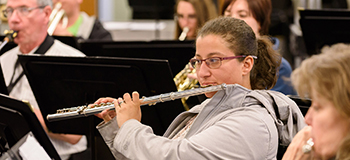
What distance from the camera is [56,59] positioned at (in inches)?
85.4

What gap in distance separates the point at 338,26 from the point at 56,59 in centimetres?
188

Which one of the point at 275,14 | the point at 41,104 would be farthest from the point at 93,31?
the point at 275,14

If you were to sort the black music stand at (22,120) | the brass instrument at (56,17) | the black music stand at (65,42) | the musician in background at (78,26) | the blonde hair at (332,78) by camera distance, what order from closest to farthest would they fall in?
1. the blonde hair at (332,78)
2. the black music stand at (22,120)
3. the black music stand at (65,42)
4. the brass instrument at (56,17)
5. the musician in background at (78,26)

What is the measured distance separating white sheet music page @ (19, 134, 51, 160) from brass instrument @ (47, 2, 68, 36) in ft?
8.17

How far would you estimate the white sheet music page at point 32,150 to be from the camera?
1.53 meters

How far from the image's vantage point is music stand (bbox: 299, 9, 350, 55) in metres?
2.86

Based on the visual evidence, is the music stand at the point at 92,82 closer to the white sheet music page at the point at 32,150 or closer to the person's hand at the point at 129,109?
the person's hand at the point at 129,109

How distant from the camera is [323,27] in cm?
290

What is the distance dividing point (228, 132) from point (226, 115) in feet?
0.34

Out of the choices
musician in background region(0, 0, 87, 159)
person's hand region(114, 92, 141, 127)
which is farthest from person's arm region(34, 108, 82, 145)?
person's hand region(114, 92, 141, 127)

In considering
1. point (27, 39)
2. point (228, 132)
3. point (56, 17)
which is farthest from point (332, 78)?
point (56, 17)

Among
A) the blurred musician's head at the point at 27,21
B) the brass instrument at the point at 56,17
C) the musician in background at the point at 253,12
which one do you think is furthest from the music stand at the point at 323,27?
the brass instrument at the point at 56,17

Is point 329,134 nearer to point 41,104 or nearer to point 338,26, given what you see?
point 41,104

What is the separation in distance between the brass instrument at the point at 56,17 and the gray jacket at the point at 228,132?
260 cm
